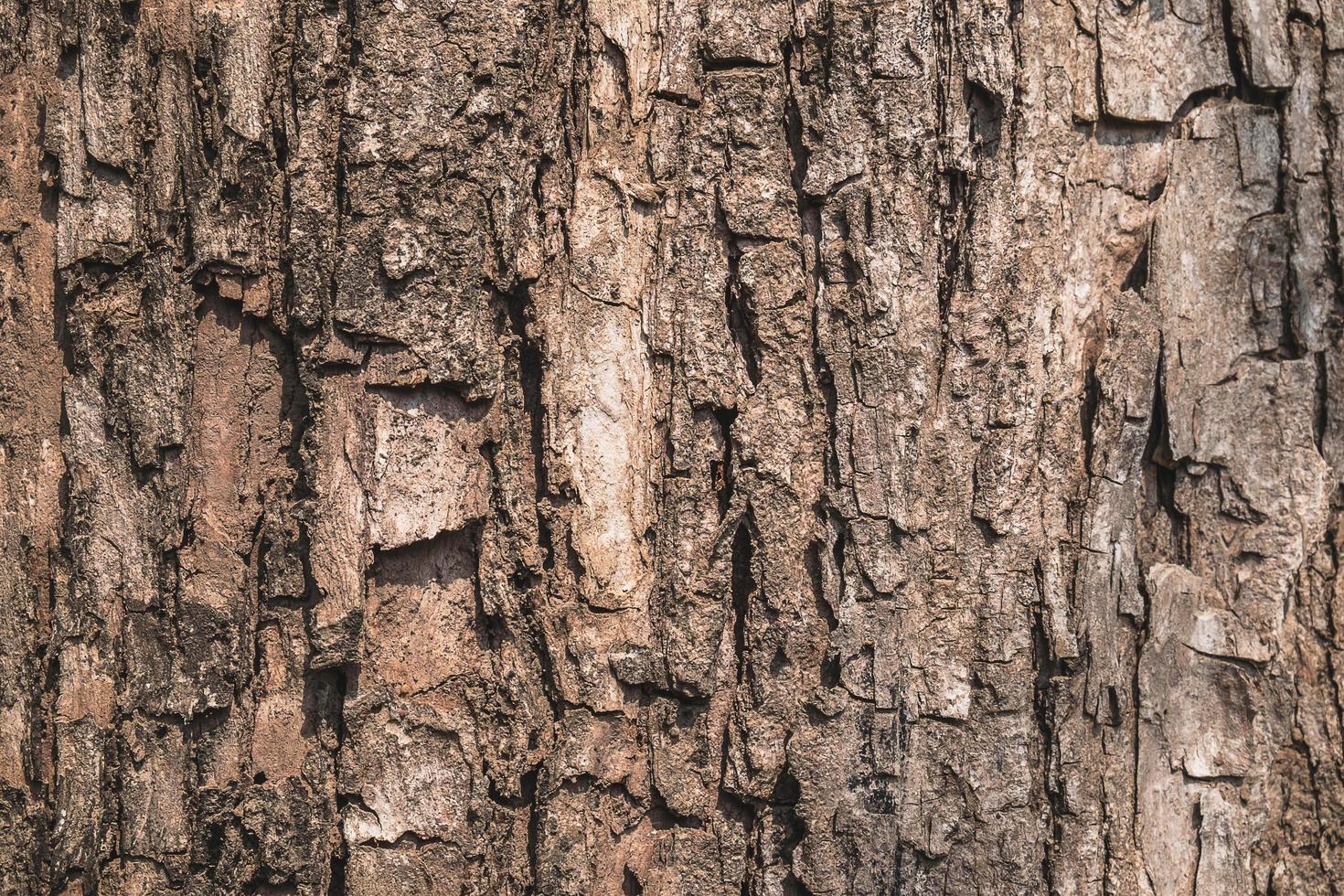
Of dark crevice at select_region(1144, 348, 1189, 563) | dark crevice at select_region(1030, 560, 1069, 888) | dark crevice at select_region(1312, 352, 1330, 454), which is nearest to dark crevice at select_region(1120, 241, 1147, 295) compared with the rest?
dark crevice at select_region(1144, 348, 1189, 563)

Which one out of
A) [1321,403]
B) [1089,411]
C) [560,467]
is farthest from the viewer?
[1321,403]

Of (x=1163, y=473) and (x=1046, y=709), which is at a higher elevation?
(x=1163, y=473)

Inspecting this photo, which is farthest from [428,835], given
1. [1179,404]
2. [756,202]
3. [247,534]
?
[1179,404]

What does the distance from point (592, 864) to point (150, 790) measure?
747mm

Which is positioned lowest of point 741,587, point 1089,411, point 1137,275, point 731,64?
point 741,587

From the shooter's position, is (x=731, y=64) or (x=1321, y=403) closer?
(x=731, y=64)

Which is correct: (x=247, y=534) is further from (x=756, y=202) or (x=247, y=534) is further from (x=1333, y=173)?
(x=1333, y=173)

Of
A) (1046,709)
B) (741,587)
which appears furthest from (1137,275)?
(741,587)

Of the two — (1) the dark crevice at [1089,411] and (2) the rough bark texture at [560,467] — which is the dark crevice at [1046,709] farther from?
(1) the dark crevice at [1089,411]

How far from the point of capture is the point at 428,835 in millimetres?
1565

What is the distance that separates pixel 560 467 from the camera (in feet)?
5.26

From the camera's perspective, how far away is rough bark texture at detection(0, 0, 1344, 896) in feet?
5.14

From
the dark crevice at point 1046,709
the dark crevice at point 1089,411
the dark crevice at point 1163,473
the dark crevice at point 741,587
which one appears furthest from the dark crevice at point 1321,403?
the dark crevice at point 741,587

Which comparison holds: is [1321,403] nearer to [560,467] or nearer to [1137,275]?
[1137,275]
